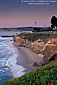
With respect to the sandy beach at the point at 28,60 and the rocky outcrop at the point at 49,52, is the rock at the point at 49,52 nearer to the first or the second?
the rocky outcrop at the point at 49,52

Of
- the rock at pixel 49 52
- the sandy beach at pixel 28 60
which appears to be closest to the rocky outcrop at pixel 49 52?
the rock at pixel 49 52

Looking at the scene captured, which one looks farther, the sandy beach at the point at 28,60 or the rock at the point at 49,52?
the rock at the point at 49,52

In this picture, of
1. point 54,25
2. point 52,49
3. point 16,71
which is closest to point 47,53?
point 52,49

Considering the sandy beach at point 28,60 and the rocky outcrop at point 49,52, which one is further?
the rocky outcrop at point 49,52

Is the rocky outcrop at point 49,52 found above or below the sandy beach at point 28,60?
above

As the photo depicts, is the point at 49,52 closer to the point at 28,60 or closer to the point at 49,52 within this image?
the point at 49,52

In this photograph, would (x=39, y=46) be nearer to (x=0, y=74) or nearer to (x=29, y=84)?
(x=0, y=74)

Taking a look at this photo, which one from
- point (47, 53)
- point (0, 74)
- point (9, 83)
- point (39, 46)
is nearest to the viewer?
point (9, 83)

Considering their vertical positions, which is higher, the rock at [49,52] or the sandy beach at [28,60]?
the rock at [49,52]

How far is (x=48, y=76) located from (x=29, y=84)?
126 centimetres

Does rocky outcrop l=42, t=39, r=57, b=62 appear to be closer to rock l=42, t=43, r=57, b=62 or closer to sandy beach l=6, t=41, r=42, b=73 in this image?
rock l=42, t=43, r=57, b=62

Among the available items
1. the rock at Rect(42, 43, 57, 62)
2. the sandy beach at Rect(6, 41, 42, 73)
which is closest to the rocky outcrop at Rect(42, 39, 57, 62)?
the rock at Rect(42, 43, 57, 62)

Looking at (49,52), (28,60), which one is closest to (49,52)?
(49,52)

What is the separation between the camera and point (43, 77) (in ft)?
23.4
